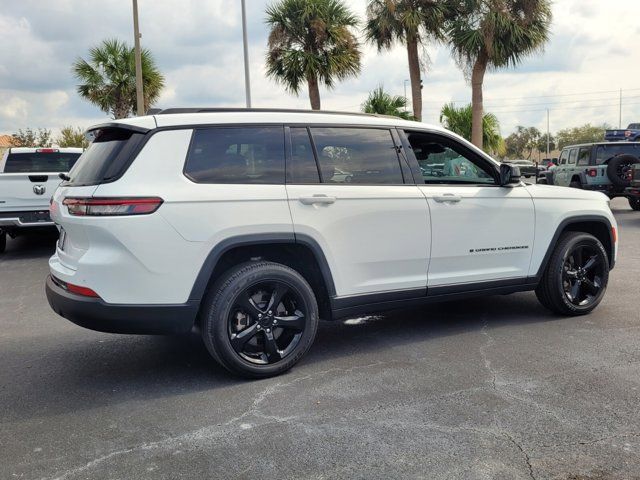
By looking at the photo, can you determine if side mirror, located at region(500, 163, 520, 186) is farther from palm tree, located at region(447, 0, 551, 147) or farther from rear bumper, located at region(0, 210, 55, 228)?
palm tree, located at region(447, 0, 551, 147)

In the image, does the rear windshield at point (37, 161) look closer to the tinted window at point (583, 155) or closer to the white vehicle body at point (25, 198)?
the white vehicle body at point (25, 198)

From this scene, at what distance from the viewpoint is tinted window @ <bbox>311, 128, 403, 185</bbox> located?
4500mm

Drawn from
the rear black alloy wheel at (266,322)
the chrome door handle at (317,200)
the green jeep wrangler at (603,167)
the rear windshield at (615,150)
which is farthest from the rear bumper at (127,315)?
the rear windshield at (615,150)

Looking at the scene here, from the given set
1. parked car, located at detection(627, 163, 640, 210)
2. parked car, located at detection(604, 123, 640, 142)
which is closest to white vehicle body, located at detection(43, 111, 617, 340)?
parked car, located at detection(627, 163, 640, 210)

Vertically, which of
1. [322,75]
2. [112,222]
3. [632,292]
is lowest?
[632,292]

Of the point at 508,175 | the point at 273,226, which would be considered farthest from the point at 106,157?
the point at 508,175

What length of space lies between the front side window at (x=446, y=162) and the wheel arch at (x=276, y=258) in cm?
126

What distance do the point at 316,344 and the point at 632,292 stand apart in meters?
3.82

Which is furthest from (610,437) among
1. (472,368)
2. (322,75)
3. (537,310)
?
(322,75)

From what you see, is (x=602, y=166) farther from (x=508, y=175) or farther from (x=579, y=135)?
(x=579, y=135)

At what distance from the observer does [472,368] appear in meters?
4.36

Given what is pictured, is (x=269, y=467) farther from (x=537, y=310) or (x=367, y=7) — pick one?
(x=367, y=7)

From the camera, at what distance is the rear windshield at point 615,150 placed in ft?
54.4

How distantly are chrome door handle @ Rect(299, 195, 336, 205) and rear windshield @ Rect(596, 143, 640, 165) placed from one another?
47.2 feet
